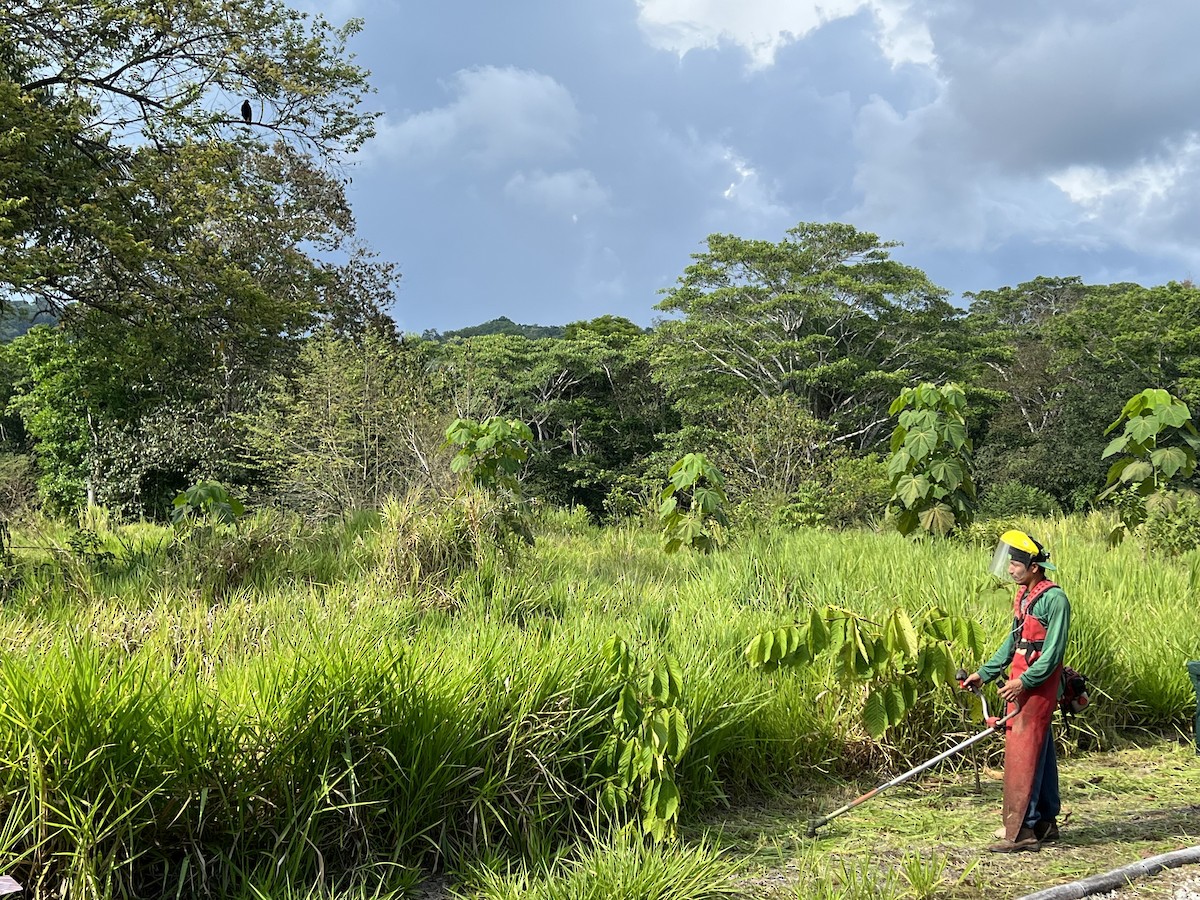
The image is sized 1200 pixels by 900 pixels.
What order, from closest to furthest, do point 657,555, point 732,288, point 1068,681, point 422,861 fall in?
point 422,861 < point 1068,681 < point 657,555 < point 732,288

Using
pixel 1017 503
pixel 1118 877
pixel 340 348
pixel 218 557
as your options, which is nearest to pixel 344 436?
pixel 340 348

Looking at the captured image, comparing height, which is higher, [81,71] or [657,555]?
[81,71]

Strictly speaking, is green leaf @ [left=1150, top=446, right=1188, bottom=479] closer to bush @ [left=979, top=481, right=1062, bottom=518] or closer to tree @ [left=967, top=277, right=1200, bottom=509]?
bush @ [left=979, top=481, right=1062, bottom=518]

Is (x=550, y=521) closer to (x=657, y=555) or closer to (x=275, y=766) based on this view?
(x=657, y=555)

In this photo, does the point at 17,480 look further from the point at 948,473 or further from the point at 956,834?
the point at 956,834

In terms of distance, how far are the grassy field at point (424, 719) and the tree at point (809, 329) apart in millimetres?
22445

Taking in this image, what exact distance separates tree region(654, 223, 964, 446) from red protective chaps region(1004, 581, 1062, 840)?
24391mm

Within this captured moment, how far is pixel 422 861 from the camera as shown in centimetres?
318

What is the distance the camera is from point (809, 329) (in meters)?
29.0

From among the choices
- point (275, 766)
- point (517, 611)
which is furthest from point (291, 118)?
point (275, 766)

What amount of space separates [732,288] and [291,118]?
759 inches

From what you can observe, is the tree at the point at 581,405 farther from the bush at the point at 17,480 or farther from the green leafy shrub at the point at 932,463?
the green leafy shrub at the point at 932,463

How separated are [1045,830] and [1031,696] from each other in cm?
57

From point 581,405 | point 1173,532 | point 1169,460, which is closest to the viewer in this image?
point 1169,460
